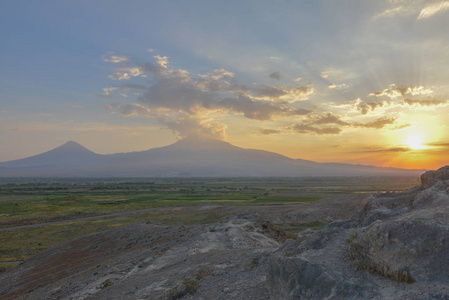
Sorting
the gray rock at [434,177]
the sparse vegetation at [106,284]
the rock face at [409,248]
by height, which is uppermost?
the gray rock at [434,177]

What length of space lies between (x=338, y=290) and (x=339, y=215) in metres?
60.8

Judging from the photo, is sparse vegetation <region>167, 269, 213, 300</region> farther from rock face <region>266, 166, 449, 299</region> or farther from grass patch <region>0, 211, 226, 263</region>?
grass patch <region>0, 211, 226, 263</region>

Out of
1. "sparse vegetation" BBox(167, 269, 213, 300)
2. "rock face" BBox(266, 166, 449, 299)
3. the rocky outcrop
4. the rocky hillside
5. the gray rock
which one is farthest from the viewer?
the gray rock

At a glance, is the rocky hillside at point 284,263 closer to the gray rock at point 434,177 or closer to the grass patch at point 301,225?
the gray rock at point 434,177

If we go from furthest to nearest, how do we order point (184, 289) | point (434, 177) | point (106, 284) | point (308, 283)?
1. point (106, 284)
2. point (434, 177)
3. point (184, 289)
4. point (308, 283)

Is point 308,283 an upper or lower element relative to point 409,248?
lower

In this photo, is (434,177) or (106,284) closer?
(434,177)

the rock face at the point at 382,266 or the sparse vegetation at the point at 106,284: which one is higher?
the rock face at the point at 382,266

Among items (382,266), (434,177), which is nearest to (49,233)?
(382,266)

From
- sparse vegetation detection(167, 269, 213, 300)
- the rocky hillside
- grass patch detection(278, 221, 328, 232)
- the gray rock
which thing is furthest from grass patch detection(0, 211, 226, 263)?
the gray rock

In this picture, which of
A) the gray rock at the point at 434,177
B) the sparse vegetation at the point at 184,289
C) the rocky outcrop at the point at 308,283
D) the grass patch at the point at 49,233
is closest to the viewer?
the rocky outcrop at the point at 308,283

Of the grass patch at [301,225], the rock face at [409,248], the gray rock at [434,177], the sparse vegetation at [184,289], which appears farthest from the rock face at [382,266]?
the grass patch at [301,225]

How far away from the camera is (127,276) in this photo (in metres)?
24.3

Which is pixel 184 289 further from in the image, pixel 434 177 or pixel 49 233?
pixel 49 233
